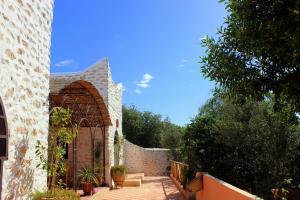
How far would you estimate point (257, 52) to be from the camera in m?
3.77

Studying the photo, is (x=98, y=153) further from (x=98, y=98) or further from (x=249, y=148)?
(x=249, y=148)

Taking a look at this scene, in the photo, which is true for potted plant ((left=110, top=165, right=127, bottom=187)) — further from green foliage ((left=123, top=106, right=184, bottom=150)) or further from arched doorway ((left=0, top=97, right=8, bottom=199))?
green foliage ((left=123, top=106, right=184, bottom=150))

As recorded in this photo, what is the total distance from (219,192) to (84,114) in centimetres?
813

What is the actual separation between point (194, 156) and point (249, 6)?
7.90 m

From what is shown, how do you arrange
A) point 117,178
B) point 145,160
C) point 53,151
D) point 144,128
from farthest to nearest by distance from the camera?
point 144,128
point 145,160
point 117,178
point 53,151

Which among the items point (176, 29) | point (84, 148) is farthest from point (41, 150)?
point (84, 148)

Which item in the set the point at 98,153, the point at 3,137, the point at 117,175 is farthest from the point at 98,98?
the point at 3,137

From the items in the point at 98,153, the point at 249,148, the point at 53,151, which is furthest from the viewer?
the point at 98,153

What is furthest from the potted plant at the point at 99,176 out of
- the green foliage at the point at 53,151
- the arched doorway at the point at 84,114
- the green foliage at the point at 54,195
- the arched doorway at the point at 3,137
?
the arched doorway at the point at 3,137

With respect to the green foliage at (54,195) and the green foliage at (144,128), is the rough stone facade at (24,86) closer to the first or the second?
the green foliage at (54,195)

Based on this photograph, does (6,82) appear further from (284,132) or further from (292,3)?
(284,132)

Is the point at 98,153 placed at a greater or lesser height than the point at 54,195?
greater

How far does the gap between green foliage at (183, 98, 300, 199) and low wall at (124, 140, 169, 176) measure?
10.8 metres

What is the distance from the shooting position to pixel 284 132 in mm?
8688
